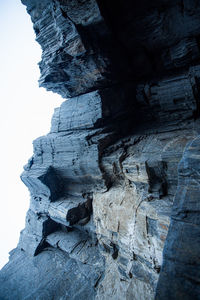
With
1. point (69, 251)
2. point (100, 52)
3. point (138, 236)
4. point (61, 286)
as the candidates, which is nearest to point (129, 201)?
point (138, 236)

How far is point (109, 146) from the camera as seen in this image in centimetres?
688

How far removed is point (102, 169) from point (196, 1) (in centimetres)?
699

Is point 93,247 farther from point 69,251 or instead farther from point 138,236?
point 138,236

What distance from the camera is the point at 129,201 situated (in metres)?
5.75

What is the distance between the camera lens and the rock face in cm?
515

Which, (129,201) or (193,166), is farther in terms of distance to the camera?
(129,201)

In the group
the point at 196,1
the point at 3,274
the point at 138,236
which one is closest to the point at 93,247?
the point at 138,236

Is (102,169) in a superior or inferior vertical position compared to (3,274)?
superior

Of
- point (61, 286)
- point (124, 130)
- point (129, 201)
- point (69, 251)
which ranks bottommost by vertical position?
point (61, 286)

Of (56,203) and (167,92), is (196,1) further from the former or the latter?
(56,203)

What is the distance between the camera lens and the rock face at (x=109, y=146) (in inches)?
203

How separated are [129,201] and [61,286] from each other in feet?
17.3

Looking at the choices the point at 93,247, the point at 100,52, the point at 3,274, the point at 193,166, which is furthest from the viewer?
the point at 3,274

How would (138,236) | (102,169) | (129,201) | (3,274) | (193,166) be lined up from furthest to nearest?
1. (3,274)
2. (102,169)
3. (129,201)
4. (138,236)
5. (193,166)
